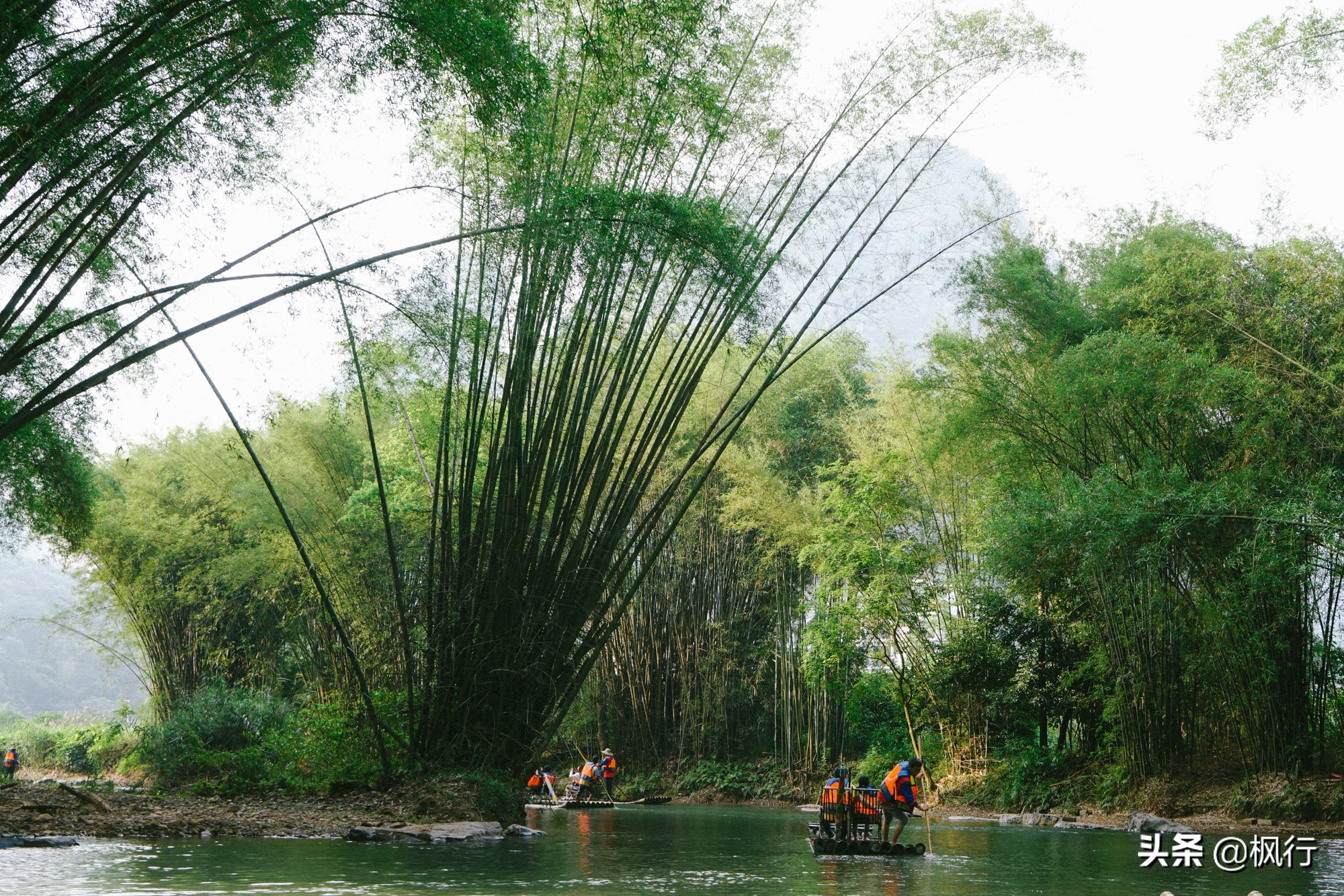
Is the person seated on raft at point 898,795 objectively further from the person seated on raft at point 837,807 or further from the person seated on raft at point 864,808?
the person seated on raft at point 837,807

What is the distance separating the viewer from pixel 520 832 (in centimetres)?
709

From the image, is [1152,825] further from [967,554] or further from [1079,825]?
[967,554]

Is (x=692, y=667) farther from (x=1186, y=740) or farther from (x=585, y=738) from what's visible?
(x=1186, y=740)

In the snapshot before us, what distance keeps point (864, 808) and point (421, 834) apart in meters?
2.97

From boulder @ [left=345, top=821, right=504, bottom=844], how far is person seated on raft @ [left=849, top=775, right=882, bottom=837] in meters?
2.48

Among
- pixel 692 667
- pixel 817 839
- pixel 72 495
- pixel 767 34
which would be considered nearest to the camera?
pixel 817 839

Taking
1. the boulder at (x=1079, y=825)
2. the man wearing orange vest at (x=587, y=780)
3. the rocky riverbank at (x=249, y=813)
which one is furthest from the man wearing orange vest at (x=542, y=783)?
the boulder at (x=1079, y=825)

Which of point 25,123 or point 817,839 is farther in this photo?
point 817,839

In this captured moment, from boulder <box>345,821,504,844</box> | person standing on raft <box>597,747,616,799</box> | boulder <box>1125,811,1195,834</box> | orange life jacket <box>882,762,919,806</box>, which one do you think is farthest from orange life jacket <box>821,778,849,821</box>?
person standing on raft <box>597,747,616,799</box>

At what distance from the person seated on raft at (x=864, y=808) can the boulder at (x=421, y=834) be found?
2479mm

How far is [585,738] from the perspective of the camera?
1531cm

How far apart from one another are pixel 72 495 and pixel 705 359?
6.04 meters

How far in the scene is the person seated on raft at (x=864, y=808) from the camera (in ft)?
22.3

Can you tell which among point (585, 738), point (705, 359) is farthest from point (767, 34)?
point (585, 738)
